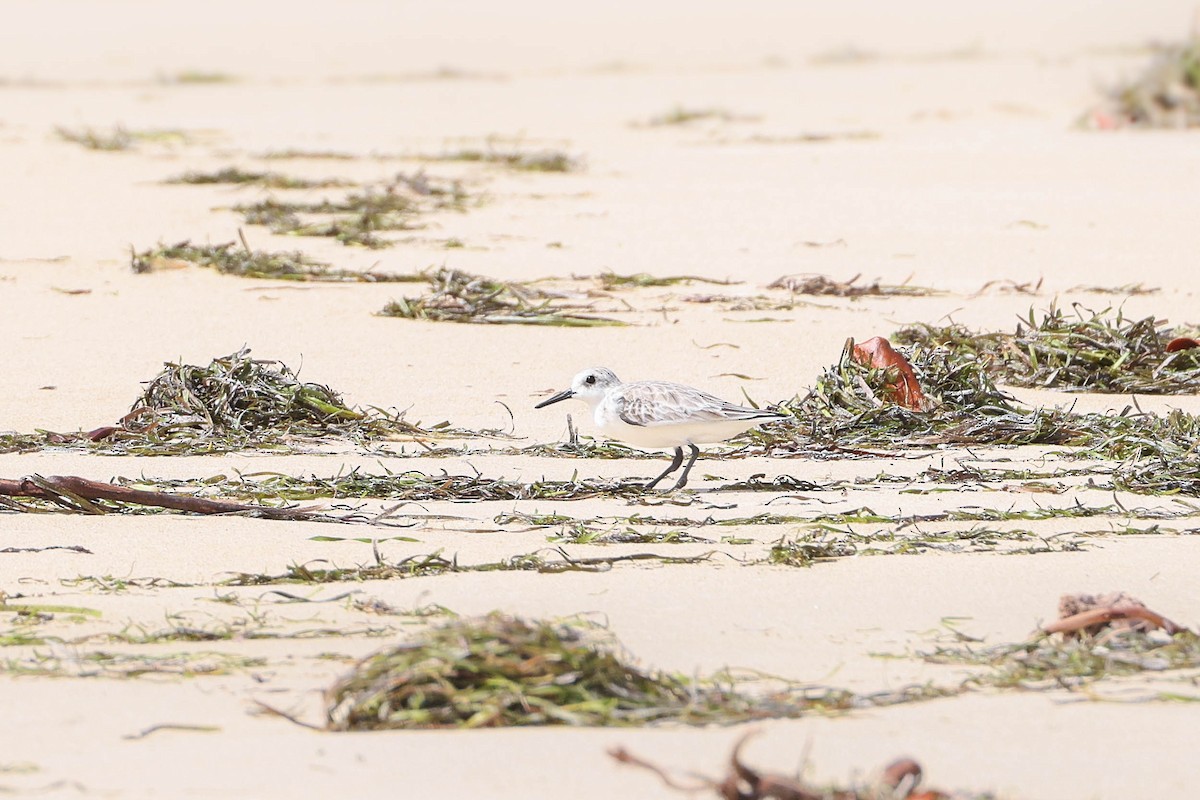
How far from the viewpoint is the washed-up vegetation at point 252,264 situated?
9203 mm

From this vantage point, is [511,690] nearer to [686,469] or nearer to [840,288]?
[686,469]

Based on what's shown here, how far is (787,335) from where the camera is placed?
7941mm

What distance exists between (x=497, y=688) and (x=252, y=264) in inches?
254

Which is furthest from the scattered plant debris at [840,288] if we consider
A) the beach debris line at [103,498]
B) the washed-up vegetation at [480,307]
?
the beach debris line at [103,498]

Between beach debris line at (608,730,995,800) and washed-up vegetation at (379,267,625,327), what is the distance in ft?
17.0

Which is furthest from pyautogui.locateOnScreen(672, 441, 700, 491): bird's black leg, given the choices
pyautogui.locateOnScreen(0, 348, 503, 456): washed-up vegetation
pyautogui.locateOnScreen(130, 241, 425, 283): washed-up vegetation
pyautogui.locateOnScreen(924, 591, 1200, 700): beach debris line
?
pyautogui.locateOnScreen(130, 241, 425, 283): washed-up vegetation

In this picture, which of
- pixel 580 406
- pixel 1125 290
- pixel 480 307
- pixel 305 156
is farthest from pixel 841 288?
pixel 305 156

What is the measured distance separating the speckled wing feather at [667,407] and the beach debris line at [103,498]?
1.09 metres

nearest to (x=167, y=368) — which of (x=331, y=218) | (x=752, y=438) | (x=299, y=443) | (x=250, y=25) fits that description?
(x=299, y=443)

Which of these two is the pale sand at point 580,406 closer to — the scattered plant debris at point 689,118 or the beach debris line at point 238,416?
the beach debris line at point 238,416

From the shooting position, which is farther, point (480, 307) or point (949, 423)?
point (480, 307)

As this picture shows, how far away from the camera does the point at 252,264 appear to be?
30.7 ft

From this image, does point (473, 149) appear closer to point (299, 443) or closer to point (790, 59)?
point (299, 443)

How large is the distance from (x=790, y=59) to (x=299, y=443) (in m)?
29.0
